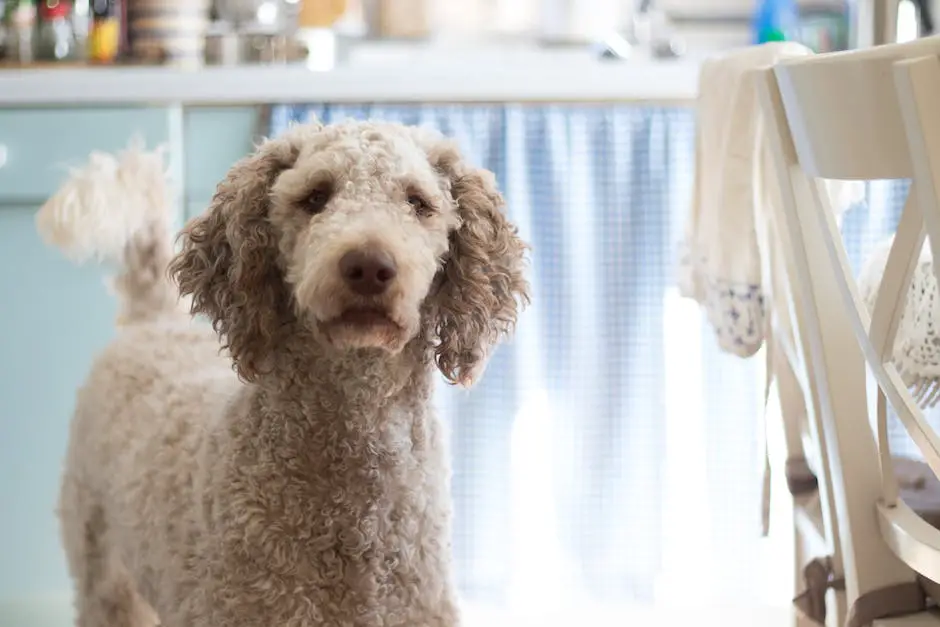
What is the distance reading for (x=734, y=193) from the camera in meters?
1.42

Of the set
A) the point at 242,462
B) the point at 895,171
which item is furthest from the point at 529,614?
the point at 895,171

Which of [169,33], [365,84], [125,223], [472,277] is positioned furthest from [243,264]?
[169,33]

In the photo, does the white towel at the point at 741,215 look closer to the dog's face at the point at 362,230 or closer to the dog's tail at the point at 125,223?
the dog's face at the point at 362,230

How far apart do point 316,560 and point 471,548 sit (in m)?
1.03

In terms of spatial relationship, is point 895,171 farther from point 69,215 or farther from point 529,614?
point 529,614

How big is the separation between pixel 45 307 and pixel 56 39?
61 cm

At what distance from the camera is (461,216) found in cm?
128

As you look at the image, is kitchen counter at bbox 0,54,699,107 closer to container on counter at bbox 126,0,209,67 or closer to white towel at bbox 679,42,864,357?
container on counter at bbox 126,0,209,67

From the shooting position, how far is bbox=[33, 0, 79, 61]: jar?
242cm

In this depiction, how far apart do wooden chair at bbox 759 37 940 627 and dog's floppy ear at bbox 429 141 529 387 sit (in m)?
0.31

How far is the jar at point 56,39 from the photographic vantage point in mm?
2416

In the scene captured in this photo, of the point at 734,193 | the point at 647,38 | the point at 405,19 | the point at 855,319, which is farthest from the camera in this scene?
the point at 405,19

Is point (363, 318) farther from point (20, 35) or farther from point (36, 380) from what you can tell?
point (20, 35)

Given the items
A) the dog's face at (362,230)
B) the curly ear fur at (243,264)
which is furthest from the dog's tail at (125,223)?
the dog's face at (362,230)
